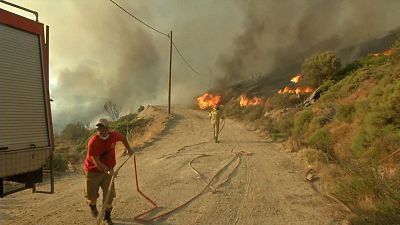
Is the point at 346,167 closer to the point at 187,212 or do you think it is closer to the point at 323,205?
the point at 323,205

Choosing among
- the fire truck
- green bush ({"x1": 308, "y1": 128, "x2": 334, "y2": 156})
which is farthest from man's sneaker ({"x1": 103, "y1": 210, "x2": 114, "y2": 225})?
green bush ({"x1": 308, "y1": 128, "x2": 334, "y2": 156})

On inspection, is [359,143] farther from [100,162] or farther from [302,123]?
[100,162]

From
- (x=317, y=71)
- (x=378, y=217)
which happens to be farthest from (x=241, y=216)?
(x=317, y=71)

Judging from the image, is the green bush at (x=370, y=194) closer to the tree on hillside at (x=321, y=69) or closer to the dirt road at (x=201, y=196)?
the dirt road at (x=201, y=196)

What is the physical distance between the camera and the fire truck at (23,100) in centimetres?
556

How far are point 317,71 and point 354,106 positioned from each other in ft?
67.4

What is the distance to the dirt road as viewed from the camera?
23.5 feet

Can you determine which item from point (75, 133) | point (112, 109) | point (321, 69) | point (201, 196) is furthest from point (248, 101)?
point (201, 196)

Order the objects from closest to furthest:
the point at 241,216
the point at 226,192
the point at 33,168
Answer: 1. the point at 33,168
2. the point at 241,216
3. the point at 226,192

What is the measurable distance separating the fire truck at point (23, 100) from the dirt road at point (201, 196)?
133 centimetres

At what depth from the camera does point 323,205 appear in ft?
26.7

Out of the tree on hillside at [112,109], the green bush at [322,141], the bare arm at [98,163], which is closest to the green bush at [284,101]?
the green bush at [322,141]

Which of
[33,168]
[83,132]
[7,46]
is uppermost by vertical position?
[7,46]

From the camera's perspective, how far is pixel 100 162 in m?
6.36
